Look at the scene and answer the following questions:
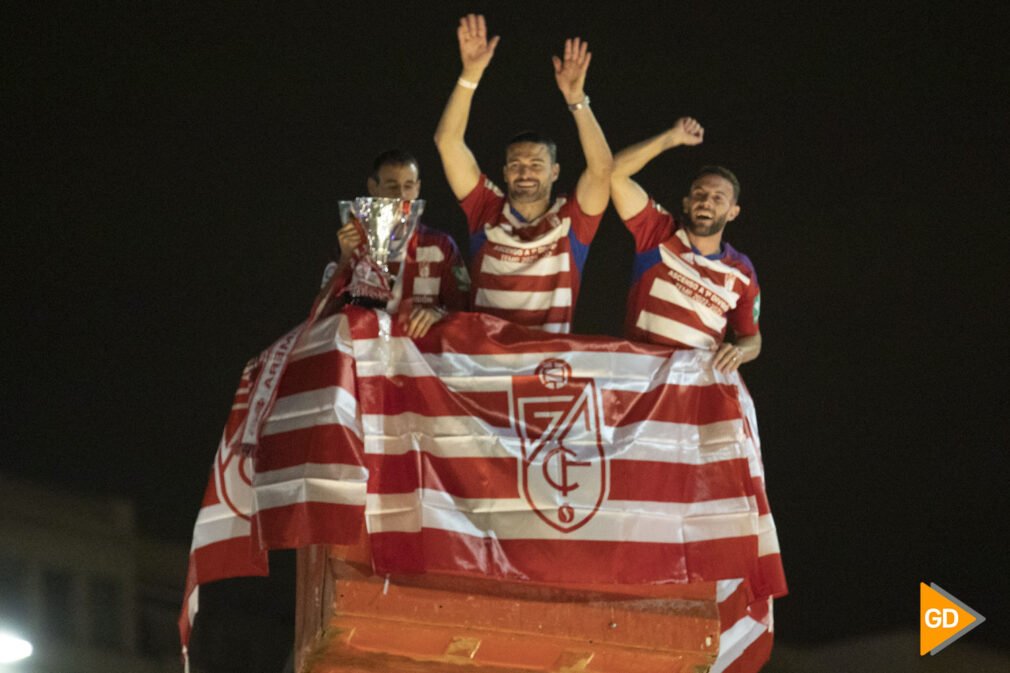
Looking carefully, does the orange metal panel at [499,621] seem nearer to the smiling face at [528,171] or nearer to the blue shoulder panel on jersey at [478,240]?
the blue shoulder panel on jersey at [478,240]

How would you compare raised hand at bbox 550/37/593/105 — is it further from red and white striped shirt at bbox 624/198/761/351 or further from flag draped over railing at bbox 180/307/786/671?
flag draped over railing at bbox 180/307/786/671

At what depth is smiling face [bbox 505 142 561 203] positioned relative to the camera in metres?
5.52

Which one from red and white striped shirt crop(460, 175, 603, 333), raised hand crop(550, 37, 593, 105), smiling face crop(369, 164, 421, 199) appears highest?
raised hand crop(550, 37, 593, 105)

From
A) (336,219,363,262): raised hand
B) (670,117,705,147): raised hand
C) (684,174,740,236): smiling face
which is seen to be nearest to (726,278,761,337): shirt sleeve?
(684,174,740,236): smiling face

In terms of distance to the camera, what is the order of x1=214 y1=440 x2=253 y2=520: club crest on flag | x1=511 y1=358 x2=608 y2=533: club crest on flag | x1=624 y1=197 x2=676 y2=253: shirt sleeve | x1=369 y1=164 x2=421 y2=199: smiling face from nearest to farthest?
x1=511 y1=358 x2=608 y2=533: club crest on flag, x1=214 y1=440 x2=253 y2=520: club crest on flag, x1=624 y1=197 x2=676 y2=253: shirt sleeve, x1=369 y1=164 x2=421 y2=199: smiling face

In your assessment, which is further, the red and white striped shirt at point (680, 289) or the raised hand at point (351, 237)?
the red and white striped shirt at point (680, 289)

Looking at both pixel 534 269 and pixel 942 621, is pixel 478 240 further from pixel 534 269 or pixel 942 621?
pixel 942 621

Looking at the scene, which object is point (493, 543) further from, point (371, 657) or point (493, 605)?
point (371, 657)

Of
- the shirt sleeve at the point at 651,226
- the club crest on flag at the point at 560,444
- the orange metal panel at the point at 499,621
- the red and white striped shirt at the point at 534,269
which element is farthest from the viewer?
the shirt sleeve at the point at 651,226

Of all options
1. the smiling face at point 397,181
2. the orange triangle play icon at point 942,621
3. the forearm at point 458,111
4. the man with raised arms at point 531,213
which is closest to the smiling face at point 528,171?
the man with raised arms at point 531,213

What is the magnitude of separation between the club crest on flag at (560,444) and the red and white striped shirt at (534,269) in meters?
0.37

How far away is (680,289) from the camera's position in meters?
5.52

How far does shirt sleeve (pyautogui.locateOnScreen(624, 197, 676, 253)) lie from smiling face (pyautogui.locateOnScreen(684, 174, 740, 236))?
3.7 inches

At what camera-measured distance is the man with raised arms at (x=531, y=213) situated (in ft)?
18.0
